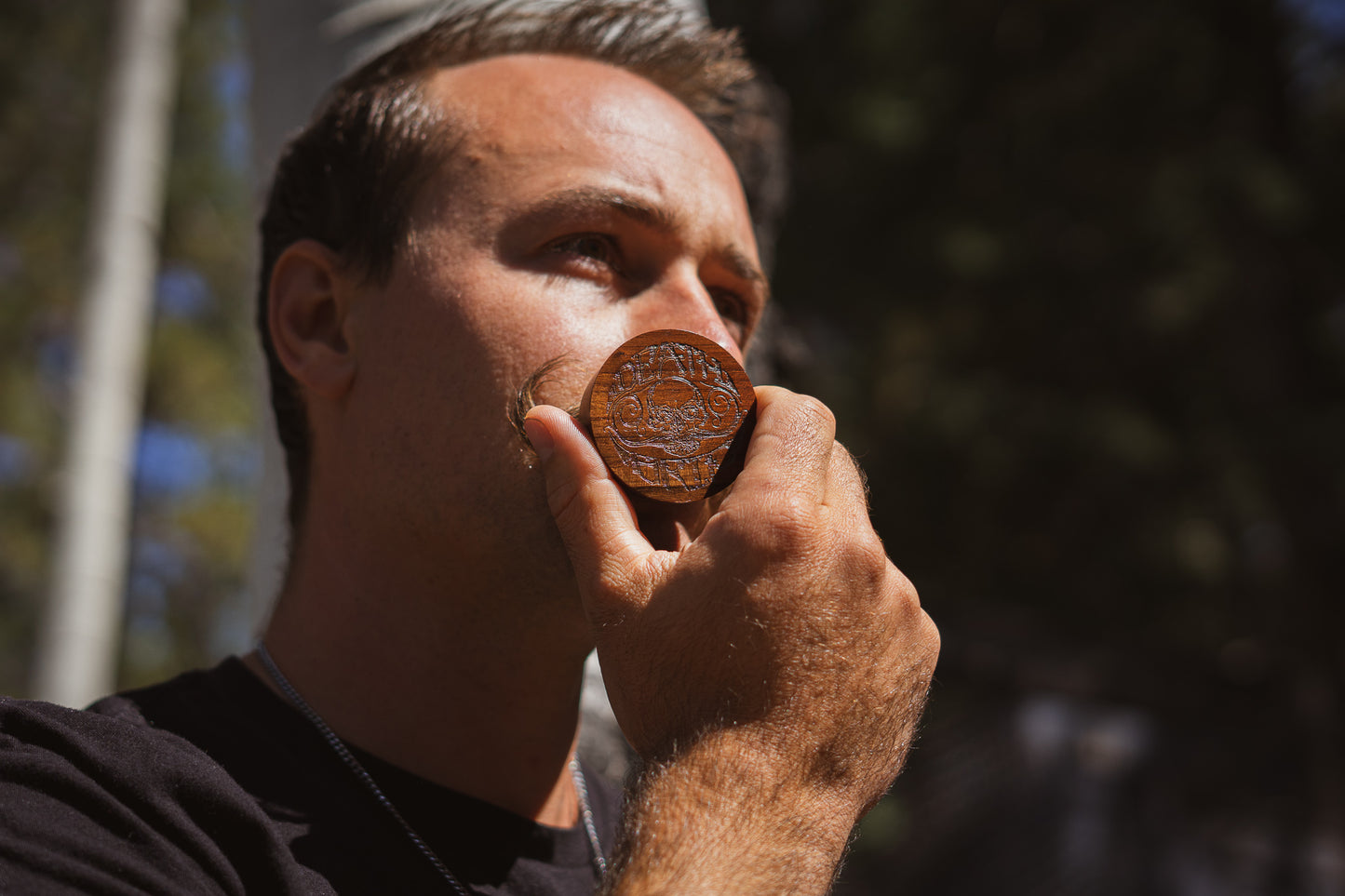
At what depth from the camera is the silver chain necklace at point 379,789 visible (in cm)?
166

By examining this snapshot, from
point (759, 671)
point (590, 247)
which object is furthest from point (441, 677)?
point (590, 247)

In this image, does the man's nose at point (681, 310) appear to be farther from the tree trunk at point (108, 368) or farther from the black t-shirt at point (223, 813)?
the tree trunk at point (108, 368)

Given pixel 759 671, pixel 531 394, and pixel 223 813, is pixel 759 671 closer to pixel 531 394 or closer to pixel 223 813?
pixel 531 394

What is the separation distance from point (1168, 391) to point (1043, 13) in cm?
307

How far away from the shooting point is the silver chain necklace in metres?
1.66

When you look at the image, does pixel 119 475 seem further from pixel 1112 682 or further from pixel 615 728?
pixel 1112 682

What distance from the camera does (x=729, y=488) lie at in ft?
4.99

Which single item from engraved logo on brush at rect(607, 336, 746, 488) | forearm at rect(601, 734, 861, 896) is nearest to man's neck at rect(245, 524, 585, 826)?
engraved logo on brush at rect(607, 336, 746, 488)

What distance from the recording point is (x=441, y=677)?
74.7 inches

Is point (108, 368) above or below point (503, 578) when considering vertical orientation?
below

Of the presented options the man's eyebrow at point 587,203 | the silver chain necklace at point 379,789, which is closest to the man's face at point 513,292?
the man's eyebrow at point 587,203

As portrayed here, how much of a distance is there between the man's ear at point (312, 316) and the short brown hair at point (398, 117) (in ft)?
0.16

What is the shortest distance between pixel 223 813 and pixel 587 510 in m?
0.65

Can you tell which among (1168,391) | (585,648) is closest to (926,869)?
(1168,391)
